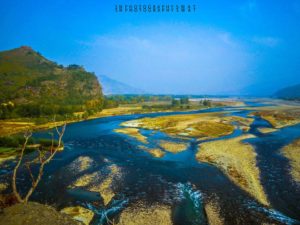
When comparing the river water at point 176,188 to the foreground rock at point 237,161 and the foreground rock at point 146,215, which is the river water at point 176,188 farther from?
the foreground rock at point 237,161

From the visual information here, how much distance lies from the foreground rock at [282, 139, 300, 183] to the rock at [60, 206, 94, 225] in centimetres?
3280

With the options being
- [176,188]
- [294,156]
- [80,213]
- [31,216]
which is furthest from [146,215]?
[294,156]

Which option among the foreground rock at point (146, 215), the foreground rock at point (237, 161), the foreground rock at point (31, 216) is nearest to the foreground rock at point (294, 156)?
the foreground rock at point (237, 161)

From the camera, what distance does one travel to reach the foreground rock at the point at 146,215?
28.7m

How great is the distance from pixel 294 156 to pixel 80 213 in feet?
152

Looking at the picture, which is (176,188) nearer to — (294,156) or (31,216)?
(31,216)

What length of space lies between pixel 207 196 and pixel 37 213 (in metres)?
26.7

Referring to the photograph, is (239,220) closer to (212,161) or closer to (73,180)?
(212,161)

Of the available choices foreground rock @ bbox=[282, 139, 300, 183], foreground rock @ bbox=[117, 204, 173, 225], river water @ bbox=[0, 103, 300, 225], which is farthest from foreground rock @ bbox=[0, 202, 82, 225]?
foreground rock @ bbox=[282, 139, 300, 183]

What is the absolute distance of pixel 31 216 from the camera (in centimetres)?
1355

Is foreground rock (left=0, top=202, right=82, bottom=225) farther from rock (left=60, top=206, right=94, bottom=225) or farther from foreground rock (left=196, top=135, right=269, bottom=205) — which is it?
foreground rock (left=196, top=135, right=269, bottom=205)

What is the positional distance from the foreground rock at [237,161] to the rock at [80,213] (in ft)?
74.0

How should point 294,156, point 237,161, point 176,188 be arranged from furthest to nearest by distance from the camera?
point 294,156
point 237,161
point 176,188

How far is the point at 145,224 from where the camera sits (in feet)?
92.4
